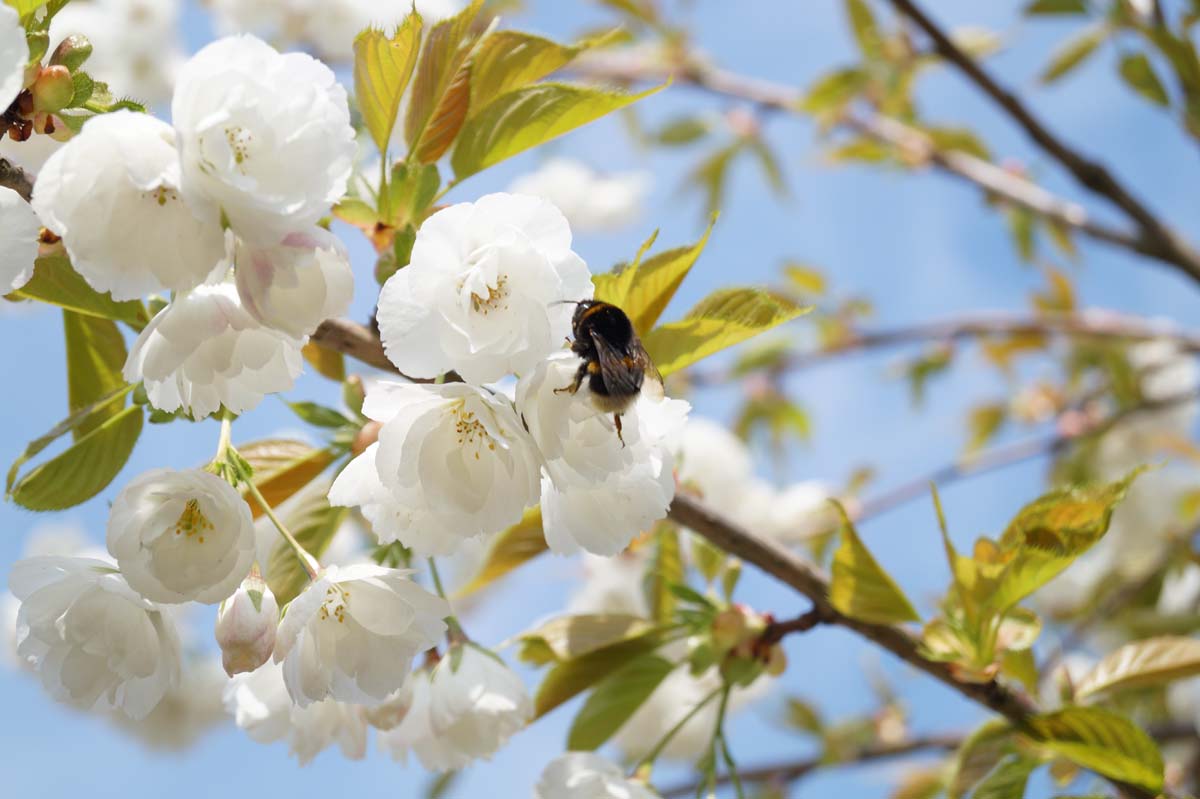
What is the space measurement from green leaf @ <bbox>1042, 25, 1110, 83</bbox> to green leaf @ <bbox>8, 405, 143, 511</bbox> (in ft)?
7.71

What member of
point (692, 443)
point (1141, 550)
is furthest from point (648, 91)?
point (1141, 550)

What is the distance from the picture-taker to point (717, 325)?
0.78m

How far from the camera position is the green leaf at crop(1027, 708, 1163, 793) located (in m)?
0.93

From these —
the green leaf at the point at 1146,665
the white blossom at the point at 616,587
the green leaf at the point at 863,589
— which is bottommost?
the white blossom at the point at 616,587

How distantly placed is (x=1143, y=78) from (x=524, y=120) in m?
1.45

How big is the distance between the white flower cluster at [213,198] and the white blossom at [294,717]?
36cm

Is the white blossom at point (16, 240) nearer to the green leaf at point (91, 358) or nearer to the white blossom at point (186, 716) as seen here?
the green leaf at point (91, 358)

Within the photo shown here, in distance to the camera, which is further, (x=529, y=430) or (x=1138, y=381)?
(x=1138, y=381)

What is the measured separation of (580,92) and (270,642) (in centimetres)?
46

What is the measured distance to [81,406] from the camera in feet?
2.97

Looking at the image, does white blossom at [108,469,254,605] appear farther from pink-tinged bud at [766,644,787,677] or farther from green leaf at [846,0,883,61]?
green leaf at [846,0,883,61]

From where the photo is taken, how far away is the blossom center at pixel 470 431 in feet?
2.23

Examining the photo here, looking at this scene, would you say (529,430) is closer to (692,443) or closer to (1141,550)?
(692,443)

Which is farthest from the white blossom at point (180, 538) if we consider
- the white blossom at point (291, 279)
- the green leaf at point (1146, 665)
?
the green leaf at point (1146, 665)
